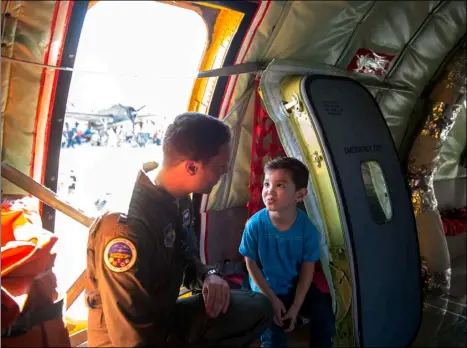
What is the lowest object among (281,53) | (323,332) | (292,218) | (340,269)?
(323,332)

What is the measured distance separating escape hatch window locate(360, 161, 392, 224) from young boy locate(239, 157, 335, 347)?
1.19 feet

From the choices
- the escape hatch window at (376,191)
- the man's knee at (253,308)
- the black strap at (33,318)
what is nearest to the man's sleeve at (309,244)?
the man's knee at (253,308)

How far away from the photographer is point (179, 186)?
61 cm

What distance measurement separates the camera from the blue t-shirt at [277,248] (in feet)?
3.15

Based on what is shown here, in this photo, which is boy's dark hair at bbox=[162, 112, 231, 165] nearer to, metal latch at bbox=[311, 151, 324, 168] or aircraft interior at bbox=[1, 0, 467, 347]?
aircraft interior at bbox=[1, 0, 467, 347]

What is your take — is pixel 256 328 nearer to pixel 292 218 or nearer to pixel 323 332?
pixel 292 218

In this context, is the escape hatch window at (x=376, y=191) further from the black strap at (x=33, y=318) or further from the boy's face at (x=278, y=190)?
the black strap at (x=33, y=318)

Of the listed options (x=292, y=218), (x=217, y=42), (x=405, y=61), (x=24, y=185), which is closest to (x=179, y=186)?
(x=292, y=218)

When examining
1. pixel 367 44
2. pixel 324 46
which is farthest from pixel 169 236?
pixel 367 44

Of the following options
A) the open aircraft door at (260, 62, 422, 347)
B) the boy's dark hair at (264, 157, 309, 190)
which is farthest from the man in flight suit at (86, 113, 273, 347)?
the open aircraft door at (260, 62, 422, 347)

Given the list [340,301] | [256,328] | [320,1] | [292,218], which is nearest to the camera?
[256,328]

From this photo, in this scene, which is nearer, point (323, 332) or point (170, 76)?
point (323, 332)

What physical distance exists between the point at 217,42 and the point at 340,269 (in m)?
0.88

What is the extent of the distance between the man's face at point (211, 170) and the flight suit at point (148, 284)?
5 cm
